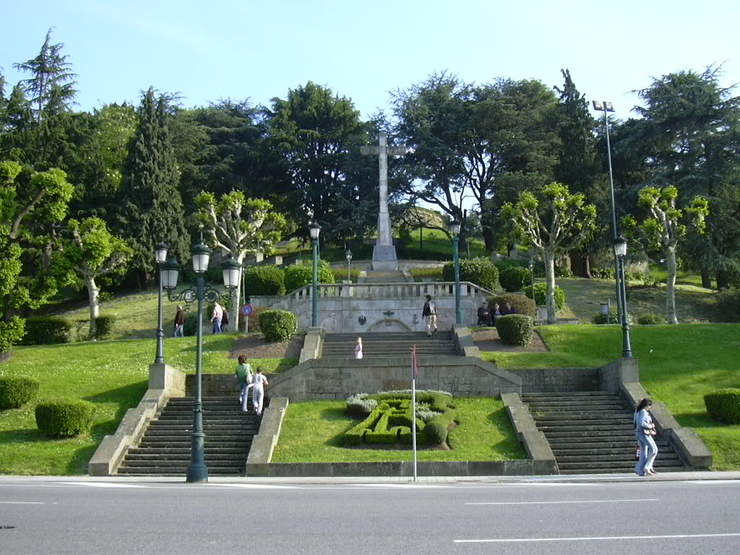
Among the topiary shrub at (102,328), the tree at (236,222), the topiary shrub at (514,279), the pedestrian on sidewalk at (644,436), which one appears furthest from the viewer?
the topiary shrub at (514,279)

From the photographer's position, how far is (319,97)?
233ft

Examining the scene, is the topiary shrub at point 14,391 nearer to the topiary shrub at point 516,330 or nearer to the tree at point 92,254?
the tree at point 92,254

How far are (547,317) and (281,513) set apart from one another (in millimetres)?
30461

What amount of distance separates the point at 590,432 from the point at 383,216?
3608 centimetres

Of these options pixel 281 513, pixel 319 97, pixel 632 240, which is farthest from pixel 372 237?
pixel 281 513

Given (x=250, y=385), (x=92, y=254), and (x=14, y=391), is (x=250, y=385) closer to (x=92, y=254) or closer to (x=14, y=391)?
(x=14, y=391)

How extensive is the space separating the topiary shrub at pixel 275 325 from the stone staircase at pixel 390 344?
1722 mm

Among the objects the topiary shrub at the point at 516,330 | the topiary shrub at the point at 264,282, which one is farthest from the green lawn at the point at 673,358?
the topiary shrub at the point at 264,282

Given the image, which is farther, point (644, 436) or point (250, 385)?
point (250, 385)

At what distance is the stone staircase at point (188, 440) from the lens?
74.1 ft

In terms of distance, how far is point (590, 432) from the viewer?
79.2 ft

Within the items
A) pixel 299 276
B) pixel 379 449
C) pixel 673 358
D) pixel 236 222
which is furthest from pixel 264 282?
pixel 379 449

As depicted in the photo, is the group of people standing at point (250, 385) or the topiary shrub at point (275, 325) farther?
the topiary shrub at point (275, 325)

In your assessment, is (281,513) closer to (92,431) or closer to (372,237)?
(92,431)
